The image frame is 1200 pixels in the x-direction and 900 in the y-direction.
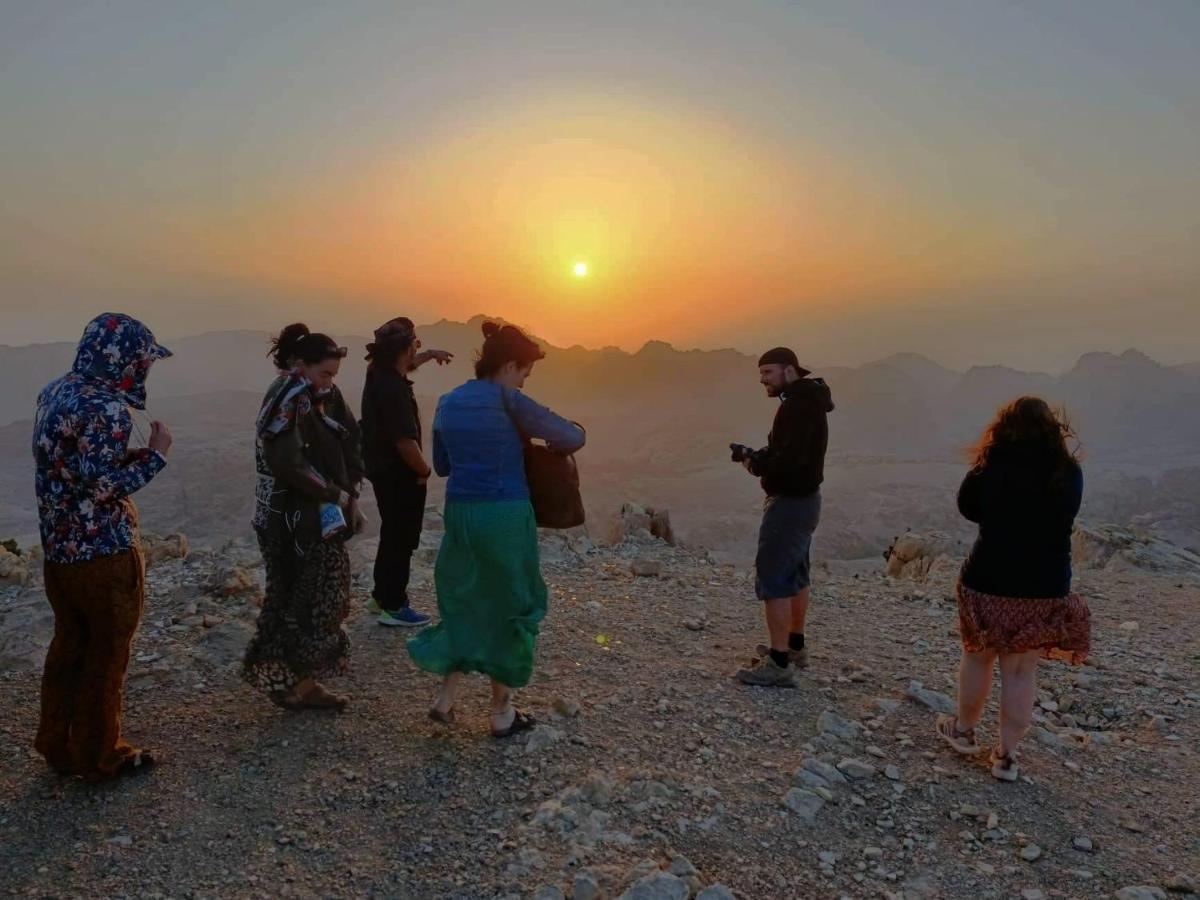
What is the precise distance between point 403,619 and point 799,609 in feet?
9.78

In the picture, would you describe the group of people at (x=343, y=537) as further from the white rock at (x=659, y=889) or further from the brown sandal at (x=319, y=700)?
the white rock at (x=659, y=889)

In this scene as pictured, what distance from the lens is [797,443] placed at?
4441mm

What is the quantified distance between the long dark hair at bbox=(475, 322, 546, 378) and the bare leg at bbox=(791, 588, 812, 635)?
2655 mm

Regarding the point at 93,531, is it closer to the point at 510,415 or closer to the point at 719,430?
the point at 510,415

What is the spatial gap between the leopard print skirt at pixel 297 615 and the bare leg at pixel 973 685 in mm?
3464

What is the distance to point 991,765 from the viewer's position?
12.8ft

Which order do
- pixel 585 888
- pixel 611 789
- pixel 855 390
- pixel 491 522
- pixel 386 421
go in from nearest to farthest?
pixel 585 888
pixel 611 789
pixel 491 522
pixel 386 421
pixel 855 390

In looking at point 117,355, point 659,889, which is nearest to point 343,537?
point 117,355

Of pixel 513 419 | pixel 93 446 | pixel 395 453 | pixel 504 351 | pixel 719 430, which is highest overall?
pixel 504 351

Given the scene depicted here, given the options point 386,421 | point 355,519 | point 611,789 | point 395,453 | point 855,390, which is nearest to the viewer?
point 611,789

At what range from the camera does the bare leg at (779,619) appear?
4.81 m

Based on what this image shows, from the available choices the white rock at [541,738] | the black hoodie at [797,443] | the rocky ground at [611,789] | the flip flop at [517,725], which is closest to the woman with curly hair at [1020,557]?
the rocky ground at [611,789]

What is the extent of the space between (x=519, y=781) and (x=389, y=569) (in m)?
2.37

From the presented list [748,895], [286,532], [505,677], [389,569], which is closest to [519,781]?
[505,677]
